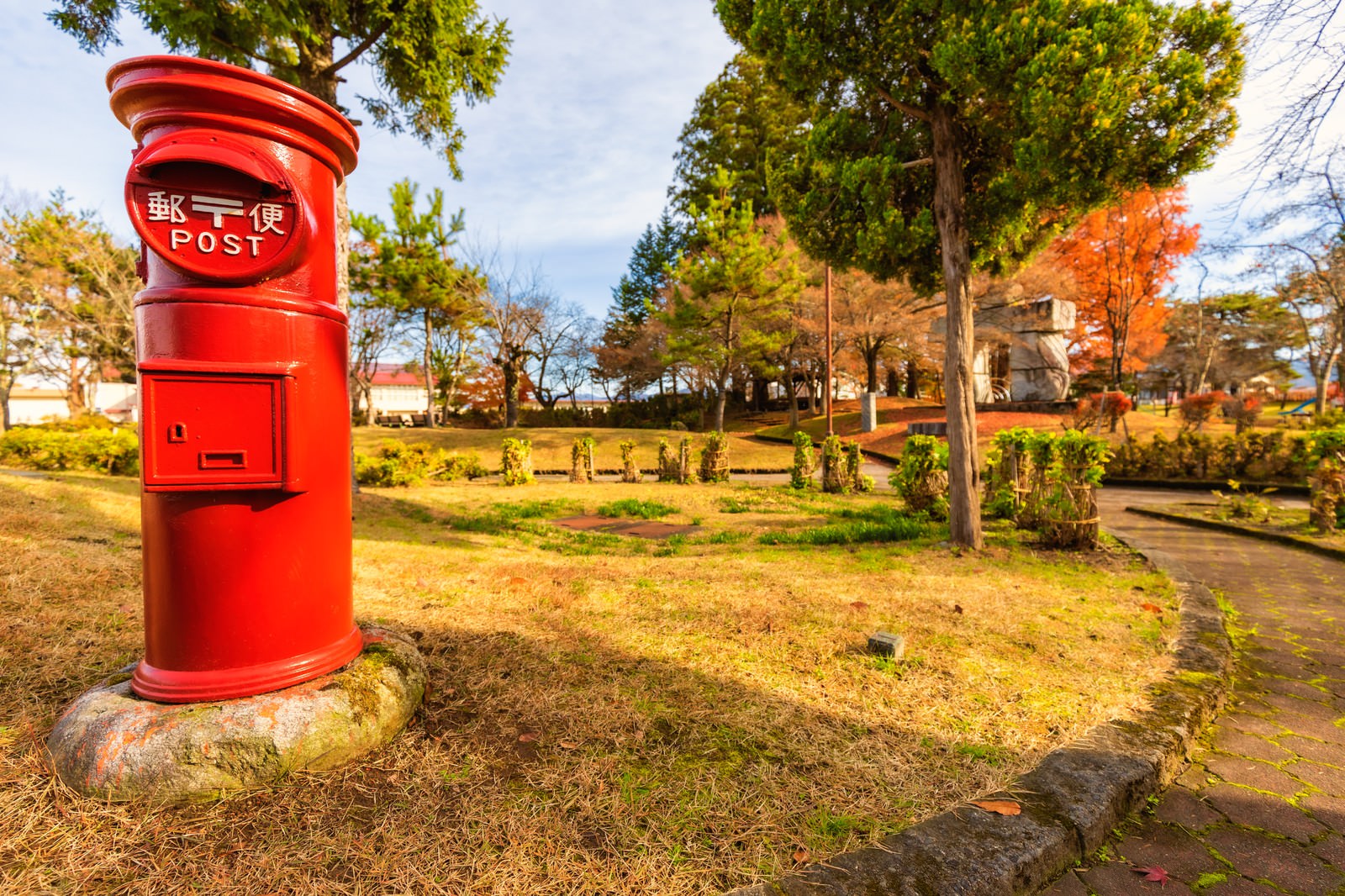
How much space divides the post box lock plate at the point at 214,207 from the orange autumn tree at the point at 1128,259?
25.5 meters

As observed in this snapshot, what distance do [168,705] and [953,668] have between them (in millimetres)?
3439

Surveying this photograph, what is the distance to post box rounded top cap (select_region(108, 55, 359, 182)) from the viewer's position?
1.96 m

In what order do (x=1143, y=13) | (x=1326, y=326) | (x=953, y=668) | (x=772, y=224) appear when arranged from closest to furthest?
(x=953, y=668)
(x=1143, y=13)
(x=772, y=224)
(x=1326, y=326)

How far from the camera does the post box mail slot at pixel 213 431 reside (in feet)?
6.31

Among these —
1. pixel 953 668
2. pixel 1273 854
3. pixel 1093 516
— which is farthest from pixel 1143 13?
pixel 1273 854

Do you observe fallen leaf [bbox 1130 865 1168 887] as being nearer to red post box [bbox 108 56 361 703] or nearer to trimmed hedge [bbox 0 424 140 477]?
red post box [bbox 108 56 361 703]

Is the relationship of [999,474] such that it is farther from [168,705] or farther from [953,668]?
[168,705]

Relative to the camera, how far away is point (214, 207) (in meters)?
2.02

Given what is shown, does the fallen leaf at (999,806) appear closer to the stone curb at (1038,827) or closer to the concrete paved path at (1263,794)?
the stone curb at (1038,827)

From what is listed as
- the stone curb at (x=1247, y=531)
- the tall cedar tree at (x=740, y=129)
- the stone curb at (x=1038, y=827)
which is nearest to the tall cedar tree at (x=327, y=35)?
the stone curb at (x=1038, y=827)

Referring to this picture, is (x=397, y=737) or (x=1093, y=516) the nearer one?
(x=397, y=737)

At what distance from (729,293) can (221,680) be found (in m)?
22.0

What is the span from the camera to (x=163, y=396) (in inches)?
76.1

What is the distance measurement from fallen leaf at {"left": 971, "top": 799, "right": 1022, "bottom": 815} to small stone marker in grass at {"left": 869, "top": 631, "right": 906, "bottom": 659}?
119 cm
